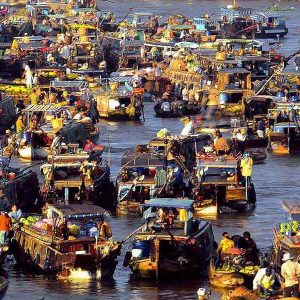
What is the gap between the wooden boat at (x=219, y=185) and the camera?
49.2 metres

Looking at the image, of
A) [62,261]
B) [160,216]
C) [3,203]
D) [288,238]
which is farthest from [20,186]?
[288,238]

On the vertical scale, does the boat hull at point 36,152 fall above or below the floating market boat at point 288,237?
below

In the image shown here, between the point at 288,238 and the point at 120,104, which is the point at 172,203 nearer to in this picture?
the point at 288,238

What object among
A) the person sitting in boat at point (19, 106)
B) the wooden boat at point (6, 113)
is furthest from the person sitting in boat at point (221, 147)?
the person sitting in boat at point (19, 106)

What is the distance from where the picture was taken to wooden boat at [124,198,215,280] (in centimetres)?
4100

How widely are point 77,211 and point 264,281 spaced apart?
6625 mm

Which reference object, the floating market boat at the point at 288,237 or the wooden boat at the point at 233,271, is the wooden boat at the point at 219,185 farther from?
the wooden boat at the point at 233,271

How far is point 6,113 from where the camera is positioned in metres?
69.6

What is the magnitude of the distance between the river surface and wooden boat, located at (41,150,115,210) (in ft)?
4.14

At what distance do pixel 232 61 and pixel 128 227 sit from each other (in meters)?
32.8

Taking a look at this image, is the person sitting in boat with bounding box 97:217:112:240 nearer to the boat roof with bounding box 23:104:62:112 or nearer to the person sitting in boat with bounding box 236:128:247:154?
the person sitting in boat with bounding box 236:128:247:154

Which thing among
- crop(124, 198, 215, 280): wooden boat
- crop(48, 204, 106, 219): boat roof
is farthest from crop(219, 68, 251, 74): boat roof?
crop(124, 198, 215, 280): wooden boat

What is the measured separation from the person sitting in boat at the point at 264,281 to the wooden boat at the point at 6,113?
104ft

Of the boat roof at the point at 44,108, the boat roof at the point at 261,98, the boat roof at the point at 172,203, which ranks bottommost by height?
the boat roof at the point at 261,98
